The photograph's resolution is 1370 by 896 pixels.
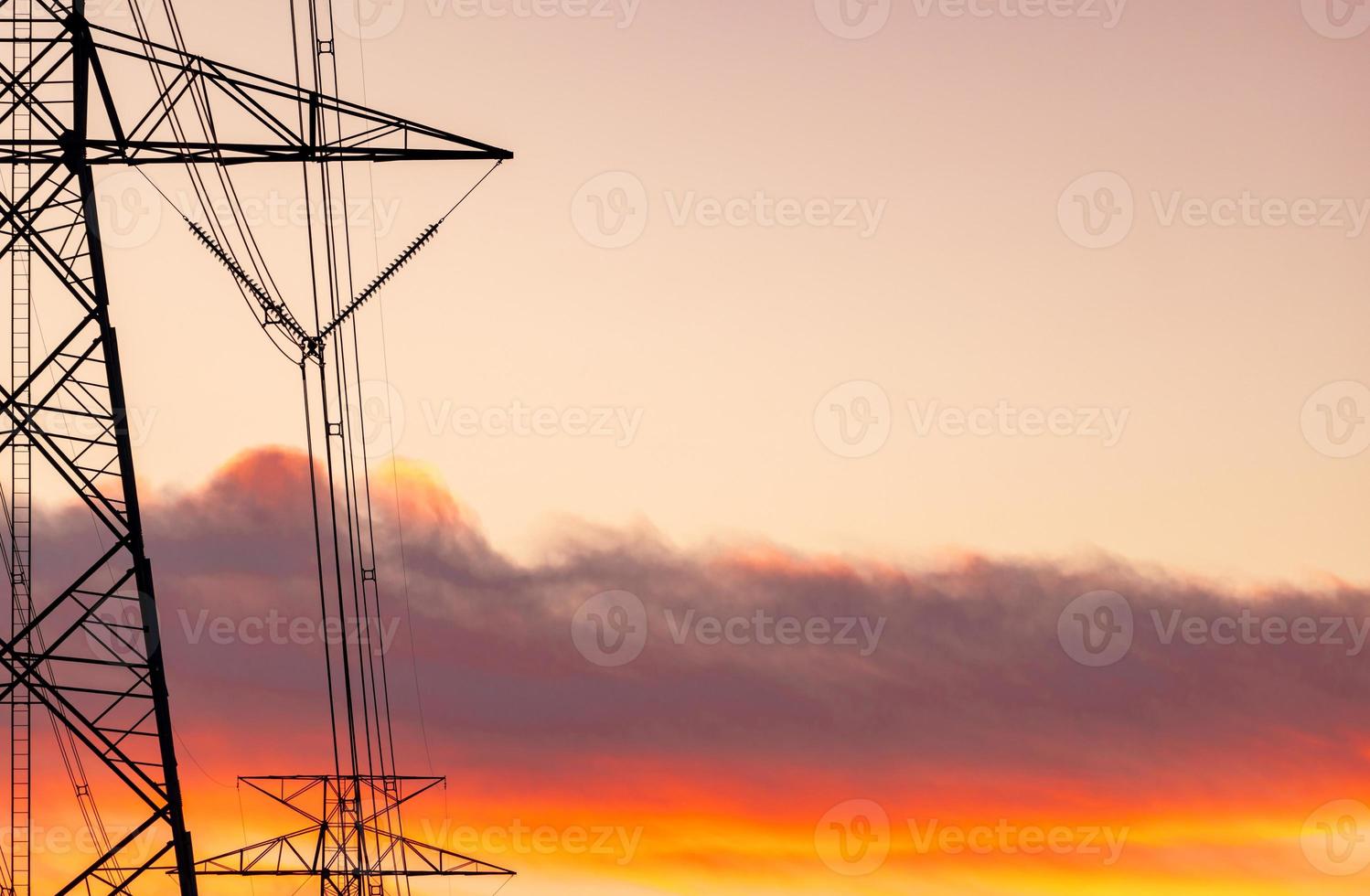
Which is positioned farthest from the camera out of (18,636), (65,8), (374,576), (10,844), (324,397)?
(374,576)

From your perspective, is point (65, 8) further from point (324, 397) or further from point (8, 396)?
point (324, 397)

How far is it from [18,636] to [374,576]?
16.6 meters

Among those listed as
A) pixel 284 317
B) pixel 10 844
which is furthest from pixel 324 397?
pixel 10 844

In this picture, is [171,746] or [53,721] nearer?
[171,746]

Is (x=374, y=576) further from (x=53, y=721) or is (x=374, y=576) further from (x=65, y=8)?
(x=65, y=8)

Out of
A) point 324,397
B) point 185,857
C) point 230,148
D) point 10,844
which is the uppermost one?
point 324,397

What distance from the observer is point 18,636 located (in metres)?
26.1

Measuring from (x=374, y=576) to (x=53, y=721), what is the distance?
14093 mm

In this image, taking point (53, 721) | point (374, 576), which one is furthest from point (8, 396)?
point (374, 576)

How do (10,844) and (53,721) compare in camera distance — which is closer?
(53,721)

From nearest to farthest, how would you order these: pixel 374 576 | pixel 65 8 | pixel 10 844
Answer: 1. pixel 65 8
2. pixel 10 844
3. pixel 374 576

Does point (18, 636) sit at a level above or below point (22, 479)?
below

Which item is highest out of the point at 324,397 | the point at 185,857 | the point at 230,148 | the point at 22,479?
the point at 324,397

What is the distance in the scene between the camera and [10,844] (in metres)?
32.6
